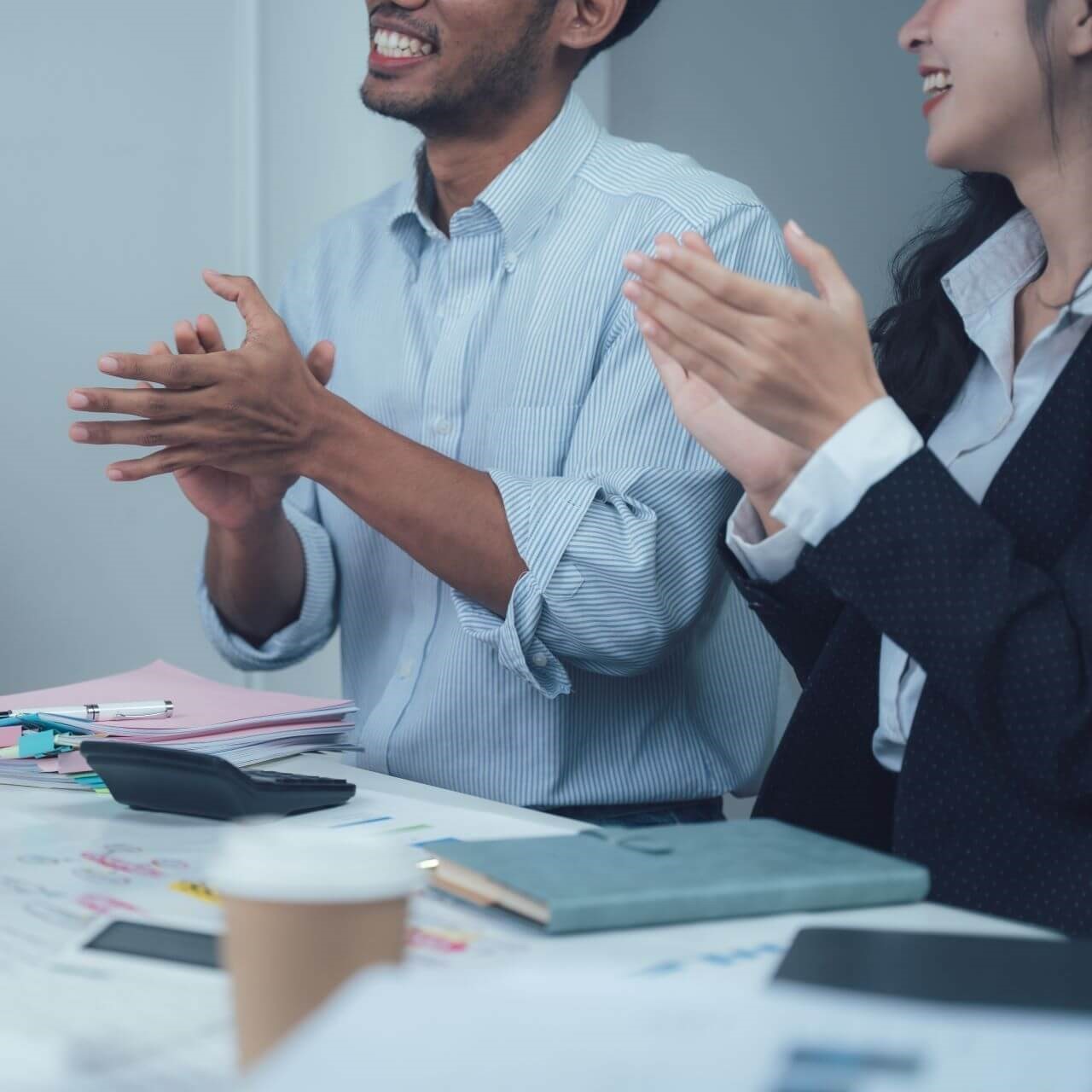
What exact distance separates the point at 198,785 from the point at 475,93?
3.08 feet

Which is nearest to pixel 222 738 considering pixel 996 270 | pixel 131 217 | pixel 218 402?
pixel 218 402

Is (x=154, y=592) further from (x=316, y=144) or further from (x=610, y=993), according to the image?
(x=610, y=993)

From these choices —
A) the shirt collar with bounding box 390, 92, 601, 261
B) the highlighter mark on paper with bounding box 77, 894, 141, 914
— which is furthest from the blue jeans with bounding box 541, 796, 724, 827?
the highlighter mark on paper with bounding box 77, 894, 141, 914

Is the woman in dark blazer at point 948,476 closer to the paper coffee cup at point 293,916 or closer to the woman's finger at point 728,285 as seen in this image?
the woman's finger at point 728,285

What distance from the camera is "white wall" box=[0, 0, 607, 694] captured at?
7.38 feet

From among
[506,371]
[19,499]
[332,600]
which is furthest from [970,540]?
[19,499]

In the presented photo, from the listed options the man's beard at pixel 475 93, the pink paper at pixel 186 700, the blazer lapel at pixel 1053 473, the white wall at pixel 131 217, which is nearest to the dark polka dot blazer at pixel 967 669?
the blazer lapel at pixel 1053 473

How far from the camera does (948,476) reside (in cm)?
96


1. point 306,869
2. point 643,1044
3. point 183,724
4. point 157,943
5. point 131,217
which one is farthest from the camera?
point 131,217

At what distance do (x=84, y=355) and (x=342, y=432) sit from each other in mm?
1122

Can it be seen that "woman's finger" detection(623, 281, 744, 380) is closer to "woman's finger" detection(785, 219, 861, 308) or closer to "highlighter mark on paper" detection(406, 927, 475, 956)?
"woman's finger" detection(785, 219, 861, 308)

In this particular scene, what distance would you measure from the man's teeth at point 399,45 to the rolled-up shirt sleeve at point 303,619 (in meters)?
0.55

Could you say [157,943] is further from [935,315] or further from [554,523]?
[935,315]

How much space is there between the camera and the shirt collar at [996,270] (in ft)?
4.38
